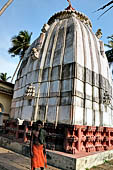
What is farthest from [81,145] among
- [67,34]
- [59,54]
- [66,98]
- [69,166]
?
[67,34]

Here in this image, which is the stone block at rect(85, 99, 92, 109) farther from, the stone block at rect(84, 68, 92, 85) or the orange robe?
the orange robe

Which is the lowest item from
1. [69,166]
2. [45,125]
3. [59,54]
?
[69,166]

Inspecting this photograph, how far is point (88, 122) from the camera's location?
7.05 meters

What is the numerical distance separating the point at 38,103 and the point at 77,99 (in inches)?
89.1

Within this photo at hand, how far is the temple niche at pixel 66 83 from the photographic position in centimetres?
686

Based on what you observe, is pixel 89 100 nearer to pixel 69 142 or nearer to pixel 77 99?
pixel 77 99

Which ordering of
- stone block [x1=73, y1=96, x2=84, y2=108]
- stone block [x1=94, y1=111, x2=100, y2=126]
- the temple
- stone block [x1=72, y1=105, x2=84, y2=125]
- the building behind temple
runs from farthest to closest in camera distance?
the building behind temple < stone block [x1=94, y1=111, x2=100, y2=126] < stone block [x1=73, y1=96, x2=84, y2=108] < stone block [x1=72, y1=105, x2=84, y2=125] < the temple

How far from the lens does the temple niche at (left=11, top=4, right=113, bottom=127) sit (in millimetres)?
6863

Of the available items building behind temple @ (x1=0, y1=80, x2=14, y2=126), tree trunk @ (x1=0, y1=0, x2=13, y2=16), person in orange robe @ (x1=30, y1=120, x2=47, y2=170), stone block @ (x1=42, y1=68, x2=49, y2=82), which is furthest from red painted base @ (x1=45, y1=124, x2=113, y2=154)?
building behind temple @ (x1=0, y1=80, x2=14, y2=126)

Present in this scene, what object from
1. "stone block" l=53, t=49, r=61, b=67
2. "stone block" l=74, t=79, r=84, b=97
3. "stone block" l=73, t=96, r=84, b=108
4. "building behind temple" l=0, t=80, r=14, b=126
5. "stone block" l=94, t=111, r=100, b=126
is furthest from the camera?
"building behind temple" l=0, t=80, r=14, b=126

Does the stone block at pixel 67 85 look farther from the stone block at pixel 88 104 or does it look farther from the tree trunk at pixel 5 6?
the tree trunk at pixel 5 6

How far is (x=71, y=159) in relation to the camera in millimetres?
4703

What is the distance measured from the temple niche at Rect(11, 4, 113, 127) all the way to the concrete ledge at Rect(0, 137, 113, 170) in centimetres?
147

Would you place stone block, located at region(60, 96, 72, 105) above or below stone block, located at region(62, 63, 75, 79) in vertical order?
below
